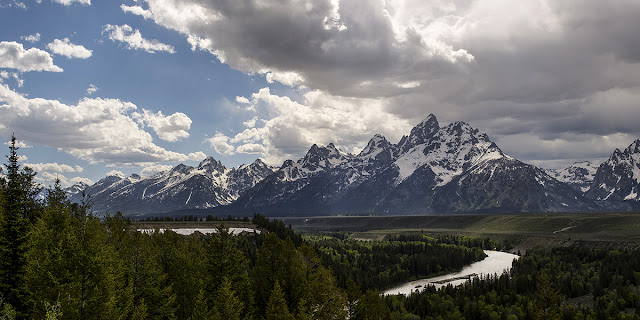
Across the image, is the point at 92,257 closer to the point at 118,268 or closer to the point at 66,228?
the point at 66,228

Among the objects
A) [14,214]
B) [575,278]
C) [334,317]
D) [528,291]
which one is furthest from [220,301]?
[575,278]

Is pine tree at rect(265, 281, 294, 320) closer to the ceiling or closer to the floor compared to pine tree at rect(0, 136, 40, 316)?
closer to the floor

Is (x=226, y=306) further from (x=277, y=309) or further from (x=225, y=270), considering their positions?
→ (x=225, y=270)

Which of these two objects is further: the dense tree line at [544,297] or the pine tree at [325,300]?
the dense tree line at [544,297]

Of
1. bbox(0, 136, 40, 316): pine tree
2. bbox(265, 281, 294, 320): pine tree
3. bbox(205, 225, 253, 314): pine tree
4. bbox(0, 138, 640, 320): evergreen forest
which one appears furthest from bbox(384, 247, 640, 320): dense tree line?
bbox(0, 136, 40, 316): pine tree

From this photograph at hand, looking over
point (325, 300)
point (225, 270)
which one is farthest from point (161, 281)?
point (325, 300)

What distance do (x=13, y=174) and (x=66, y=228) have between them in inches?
778

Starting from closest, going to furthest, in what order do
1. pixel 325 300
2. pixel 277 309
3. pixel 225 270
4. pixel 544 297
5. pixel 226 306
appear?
pixel 226 306, pixel 277 309, pixel 225 270, pixel 325 300, pixel 544 297

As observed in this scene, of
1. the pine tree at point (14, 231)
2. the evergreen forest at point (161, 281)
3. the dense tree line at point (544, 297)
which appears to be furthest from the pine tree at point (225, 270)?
the dense tree line at point (544, 297)

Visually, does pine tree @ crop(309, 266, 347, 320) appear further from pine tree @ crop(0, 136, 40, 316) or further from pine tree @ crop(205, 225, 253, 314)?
pine tree @ crop(0, 136, 40, 316)

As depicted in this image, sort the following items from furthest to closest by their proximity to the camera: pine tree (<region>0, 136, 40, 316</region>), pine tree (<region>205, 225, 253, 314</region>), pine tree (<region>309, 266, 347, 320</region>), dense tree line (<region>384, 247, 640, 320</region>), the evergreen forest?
1. dense tree line (<region>384, 247, 640, 320</region>)
2. pine tree (<region>309, 266, 347, 320</region>)
3. pine tree (<region>205, 225, 253, 314</region>)
4. pine tree (<region>0, 136, 40, 316</region>)
5. the evergreen forest

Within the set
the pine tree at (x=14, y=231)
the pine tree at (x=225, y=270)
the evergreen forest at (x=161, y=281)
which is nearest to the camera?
the evergreen forest at (x=161, y=281)

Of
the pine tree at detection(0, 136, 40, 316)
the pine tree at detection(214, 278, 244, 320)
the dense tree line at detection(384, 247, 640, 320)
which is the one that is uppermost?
the pine tree at detection(0, 136, 40, 316)

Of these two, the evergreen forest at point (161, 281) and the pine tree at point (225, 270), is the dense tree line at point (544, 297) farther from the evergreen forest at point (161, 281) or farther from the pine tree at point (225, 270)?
the pine tree at point (225, 270)
